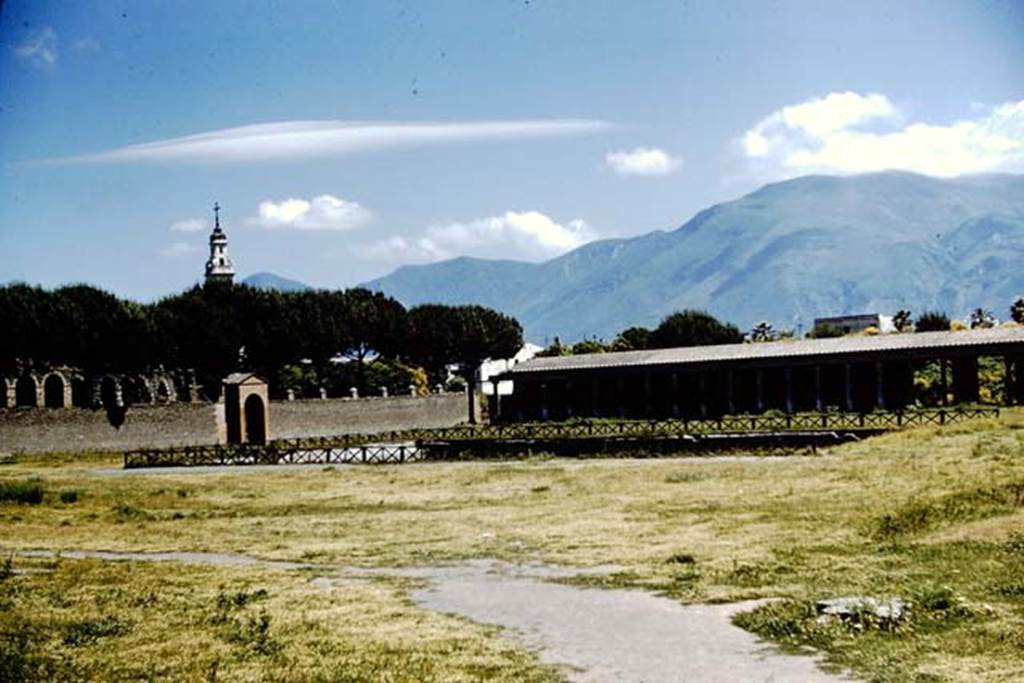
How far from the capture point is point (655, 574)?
19812mm

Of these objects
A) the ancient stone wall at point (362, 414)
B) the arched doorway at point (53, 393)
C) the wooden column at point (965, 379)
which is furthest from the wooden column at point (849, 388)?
the arched doorway at point (53, 393)

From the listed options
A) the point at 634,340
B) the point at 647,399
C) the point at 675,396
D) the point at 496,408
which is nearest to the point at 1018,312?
the point at 634,340

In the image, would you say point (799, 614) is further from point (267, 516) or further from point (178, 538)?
point (267, 516)

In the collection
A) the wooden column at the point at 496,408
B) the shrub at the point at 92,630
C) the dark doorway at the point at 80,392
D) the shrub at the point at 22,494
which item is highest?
the dark doorway at the point at 80,392

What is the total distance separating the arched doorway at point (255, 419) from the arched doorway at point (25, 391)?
43.7 ft

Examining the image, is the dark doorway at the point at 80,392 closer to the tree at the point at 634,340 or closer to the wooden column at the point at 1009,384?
the tree at the point at 634,340

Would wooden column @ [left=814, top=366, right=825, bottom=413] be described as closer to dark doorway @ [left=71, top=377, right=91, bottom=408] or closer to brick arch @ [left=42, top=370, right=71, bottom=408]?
brick arch @ [left=42, top=370, right=71, bottom=408]

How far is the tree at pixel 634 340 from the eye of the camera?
118m

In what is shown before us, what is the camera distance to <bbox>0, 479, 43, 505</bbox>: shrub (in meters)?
37.6

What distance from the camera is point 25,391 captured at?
2997 inches

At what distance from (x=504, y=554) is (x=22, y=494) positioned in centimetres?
2102

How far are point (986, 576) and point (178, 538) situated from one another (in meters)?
18.9

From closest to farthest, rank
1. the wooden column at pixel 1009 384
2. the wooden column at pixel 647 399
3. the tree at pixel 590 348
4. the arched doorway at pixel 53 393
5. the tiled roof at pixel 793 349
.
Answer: the wooden column at pixel 1009 384
the tiled roof at pixel 793 349
the arched doorway at pixel 53 393
the wooden column at pixel 647 399
the tree at pixel 590 348

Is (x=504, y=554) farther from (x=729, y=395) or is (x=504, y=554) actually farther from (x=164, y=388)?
(x=164, y=388)
